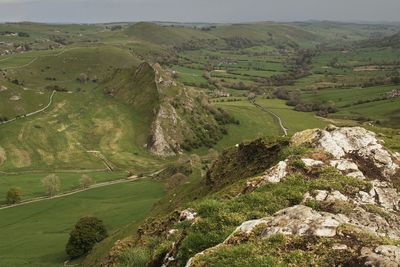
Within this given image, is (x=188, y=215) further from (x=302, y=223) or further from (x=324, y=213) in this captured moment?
(x=302, y=223)

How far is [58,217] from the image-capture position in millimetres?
112188

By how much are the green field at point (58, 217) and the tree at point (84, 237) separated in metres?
2.62

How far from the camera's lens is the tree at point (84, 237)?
77.3 meters

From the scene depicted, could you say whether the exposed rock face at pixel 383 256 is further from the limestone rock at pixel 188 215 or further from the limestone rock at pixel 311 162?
the limestone rock at pixel 311 162

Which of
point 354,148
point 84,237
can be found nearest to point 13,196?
point 84,237

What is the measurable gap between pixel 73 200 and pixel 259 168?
9806 cm

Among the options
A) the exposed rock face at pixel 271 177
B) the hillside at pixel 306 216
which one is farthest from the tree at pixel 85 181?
the exposed rock face at pixel 271 177

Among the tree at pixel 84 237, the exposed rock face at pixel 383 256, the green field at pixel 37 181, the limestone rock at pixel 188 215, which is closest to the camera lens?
the exposed rock face at pixel 383 256

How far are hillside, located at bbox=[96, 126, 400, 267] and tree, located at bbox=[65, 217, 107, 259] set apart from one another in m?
42.2

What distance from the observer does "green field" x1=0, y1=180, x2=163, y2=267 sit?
80.7 metres

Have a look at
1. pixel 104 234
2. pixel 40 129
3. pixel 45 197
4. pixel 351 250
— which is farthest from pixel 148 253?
pixel 40 129

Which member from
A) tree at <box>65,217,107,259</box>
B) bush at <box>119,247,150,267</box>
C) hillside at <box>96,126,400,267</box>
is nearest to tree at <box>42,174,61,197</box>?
tree at <box>65,217,107,259</box>

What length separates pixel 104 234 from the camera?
81.1m

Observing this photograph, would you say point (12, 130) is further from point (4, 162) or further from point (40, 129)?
point (4, 162)
